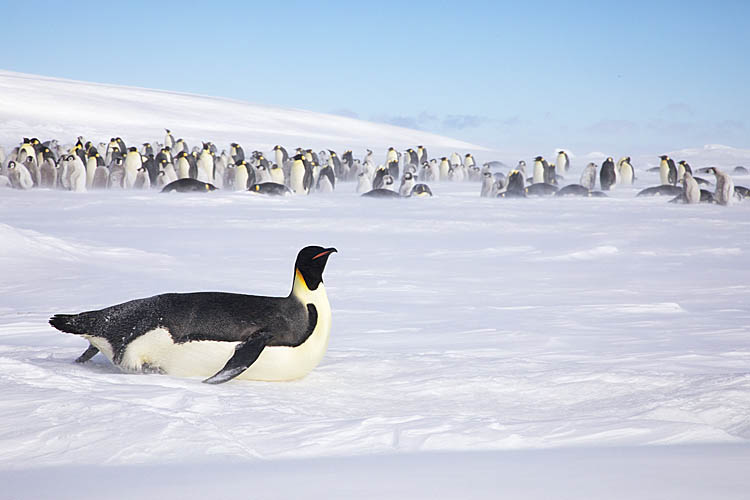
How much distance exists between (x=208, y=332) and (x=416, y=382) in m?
0.88

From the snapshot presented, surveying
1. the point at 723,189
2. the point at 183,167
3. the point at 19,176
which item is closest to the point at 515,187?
the point at 723,189

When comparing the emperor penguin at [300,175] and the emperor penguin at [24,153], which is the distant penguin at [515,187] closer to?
the emperor penguin at [300,175]

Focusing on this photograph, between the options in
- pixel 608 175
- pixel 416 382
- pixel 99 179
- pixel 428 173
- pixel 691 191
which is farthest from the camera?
pixel 428 173

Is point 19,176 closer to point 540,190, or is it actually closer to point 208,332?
point 540,190

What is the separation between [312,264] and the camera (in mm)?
3627

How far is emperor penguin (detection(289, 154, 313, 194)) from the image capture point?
66.6ft

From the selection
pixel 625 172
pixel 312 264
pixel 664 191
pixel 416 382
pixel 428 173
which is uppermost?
pixel 625 172

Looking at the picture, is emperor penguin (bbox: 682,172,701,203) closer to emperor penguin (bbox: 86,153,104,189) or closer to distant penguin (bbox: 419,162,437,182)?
distant penguin (bbox: 419,162,437,182)

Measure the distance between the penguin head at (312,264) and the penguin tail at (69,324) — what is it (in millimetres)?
896

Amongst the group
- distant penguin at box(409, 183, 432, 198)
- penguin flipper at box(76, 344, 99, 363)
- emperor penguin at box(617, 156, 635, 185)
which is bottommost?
penguin flipper at box(76, 344, 99, 363)

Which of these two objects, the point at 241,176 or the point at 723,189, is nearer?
the point at 723,189

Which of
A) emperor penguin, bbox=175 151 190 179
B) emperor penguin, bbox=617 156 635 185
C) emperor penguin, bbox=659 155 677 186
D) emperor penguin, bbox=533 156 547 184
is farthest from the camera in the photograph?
emperor penguin, bbox=617 156 635 185

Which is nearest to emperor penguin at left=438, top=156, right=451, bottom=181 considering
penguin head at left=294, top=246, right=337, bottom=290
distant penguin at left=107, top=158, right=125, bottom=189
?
distant penguin at left=107, top=158, right=125, bottom=189

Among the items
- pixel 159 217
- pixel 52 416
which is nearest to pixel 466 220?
pixel 159 217
